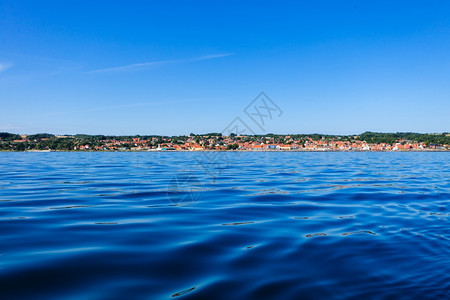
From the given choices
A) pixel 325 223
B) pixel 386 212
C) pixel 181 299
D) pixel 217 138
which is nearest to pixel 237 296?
pixel 181 299

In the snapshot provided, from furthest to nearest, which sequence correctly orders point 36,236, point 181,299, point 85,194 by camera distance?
point 85,194
point 36,236
point 181,299

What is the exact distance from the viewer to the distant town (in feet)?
411

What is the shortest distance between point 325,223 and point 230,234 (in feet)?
9.11

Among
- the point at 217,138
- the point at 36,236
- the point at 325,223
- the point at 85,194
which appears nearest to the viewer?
the point at 36,236

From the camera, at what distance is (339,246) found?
658 cm

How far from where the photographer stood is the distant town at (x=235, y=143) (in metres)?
125

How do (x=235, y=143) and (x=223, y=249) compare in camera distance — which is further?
(x=235, y=143)

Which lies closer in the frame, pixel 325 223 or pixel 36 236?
pixel 36 236

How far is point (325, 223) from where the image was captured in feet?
28.2

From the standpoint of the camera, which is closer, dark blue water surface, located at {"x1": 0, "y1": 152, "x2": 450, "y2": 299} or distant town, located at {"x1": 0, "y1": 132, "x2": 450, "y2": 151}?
dark blue water surface, located at {"x1": 0, "y1": 152, "x2": 450, "y2": 299}

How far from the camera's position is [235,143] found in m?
121

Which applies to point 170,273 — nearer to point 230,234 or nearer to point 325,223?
point 230,234

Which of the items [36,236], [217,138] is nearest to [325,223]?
[36,236]

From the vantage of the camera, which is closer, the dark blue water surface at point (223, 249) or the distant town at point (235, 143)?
the dark blue water surface at point (223, 249)
